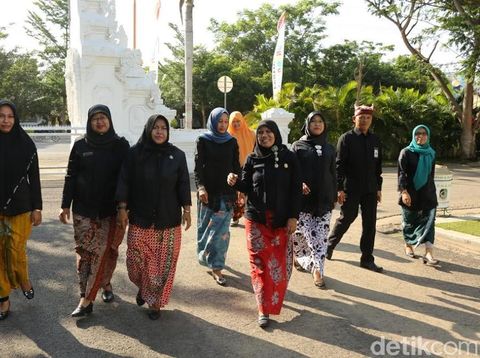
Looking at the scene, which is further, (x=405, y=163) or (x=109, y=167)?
(x=405, y=163)

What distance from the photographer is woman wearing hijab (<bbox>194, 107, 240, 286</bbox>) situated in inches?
189

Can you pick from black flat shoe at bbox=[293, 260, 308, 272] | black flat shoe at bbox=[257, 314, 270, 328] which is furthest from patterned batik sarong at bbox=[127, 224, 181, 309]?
black flat shoe at bbox=[293, 260, 308, 272]

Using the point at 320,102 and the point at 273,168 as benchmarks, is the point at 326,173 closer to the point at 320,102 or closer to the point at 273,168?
the point at 273,168

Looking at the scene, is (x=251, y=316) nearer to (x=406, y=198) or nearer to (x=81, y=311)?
(x=81, y=311)

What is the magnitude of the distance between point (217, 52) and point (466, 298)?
32.4 m

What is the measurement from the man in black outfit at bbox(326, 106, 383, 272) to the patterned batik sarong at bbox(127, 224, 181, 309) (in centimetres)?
217

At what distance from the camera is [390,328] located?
376 cm

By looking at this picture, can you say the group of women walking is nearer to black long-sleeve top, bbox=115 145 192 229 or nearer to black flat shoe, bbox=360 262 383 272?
black long-sleeve top, bbox=115 145 192 229

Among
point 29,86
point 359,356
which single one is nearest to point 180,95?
point 29,86

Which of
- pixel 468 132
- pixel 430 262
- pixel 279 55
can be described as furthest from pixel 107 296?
pixel 468 132

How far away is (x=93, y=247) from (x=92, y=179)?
56 cm

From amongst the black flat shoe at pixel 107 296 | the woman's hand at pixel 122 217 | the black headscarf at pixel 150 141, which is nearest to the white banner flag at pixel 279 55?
the black headscarf at pixel 150 141

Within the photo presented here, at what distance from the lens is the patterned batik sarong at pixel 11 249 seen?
3762 mm

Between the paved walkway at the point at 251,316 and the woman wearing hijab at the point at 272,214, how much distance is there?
0.32m
